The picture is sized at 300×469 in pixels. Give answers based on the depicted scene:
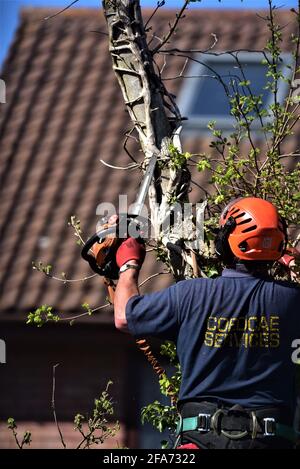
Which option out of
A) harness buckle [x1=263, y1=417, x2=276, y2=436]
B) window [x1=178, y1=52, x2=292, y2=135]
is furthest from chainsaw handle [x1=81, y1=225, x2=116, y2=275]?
window [x1=178, y1=52, x2=292, y2=135]

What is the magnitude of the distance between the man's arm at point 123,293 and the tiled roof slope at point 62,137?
5.43 metres

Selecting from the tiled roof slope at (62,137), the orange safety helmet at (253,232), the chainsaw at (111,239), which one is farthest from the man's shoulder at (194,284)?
the tiled roof slope at (62,137)

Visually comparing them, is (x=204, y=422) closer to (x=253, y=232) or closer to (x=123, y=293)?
(x=123, y=293)

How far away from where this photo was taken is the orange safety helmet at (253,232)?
477 centimetres

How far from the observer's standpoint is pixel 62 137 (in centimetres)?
1248

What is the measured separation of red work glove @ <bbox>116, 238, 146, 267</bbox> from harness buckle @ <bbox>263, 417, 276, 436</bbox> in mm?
918

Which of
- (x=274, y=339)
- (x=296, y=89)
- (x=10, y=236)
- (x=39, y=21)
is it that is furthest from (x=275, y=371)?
(x=39, y=21)

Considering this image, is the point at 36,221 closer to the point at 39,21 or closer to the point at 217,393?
the point at 39,21

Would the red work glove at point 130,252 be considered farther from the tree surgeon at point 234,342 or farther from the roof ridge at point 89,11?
the roof ridge at point 89,11

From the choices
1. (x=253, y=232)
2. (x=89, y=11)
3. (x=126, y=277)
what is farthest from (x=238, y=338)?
(x=89, y=11)

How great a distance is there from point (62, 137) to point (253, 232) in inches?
313

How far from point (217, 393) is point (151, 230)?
113 centimetres

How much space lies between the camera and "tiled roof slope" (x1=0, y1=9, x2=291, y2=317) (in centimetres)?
1104

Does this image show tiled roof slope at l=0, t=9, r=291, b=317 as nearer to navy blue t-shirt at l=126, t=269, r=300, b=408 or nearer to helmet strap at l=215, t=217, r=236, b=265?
helmet strap at l=215, t=217, r=236, b=265
